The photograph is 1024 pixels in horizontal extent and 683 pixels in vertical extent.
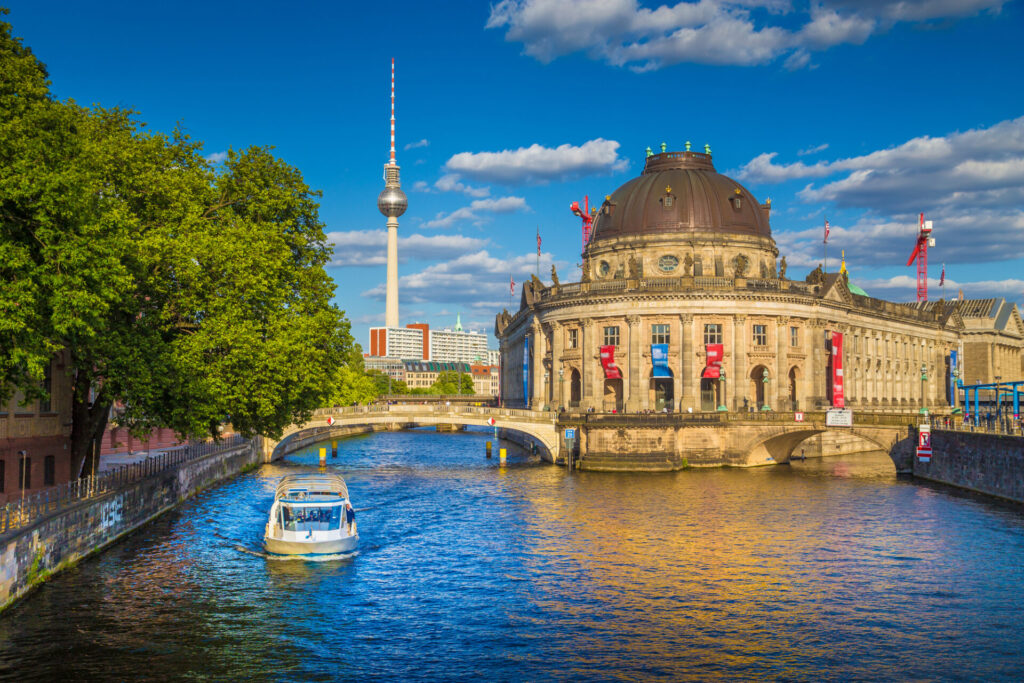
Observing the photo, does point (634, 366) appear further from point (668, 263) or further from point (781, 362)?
point (668, 263)

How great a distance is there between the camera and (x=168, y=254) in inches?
1817

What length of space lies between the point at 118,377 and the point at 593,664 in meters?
24.5

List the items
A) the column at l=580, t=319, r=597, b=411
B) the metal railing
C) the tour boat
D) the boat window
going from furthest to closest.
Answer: the column at l=580, t=319, r=597, b=411 < the boat window < the tour boat < the metal railing

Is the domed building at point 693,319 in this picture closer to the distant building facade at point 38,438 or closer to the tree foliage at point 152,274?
the tree foliage at point 152,274

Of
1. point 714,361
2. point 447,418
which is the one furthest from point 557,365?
point 447,418

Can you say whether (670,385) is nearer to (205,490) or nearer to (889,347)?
(889,347)

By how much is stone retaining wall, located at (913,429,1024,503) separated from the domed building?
85.3 ft

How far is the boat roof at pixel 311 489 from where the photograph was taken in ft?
161

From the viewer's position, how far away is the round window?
365 feet

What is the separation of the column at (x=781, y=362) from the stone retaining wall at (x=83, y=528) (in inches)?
2438

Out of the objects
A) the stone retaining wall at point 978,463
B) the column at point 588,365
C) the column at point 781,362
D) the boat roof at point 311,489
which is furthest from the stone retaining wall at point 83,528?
the column at point 781,362

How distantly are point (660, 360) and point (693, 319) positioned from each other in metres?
5.58

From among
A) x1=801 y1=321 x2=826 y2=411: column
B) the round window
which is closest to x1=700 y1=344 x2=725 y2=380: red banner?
x1=801 y1=321 x2=826 y2=411: column

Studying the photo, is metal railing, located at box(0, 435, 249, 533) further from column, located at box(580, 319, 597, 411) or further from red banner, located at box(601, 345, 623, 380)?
column, located at box(580, 319, 597, 411)
